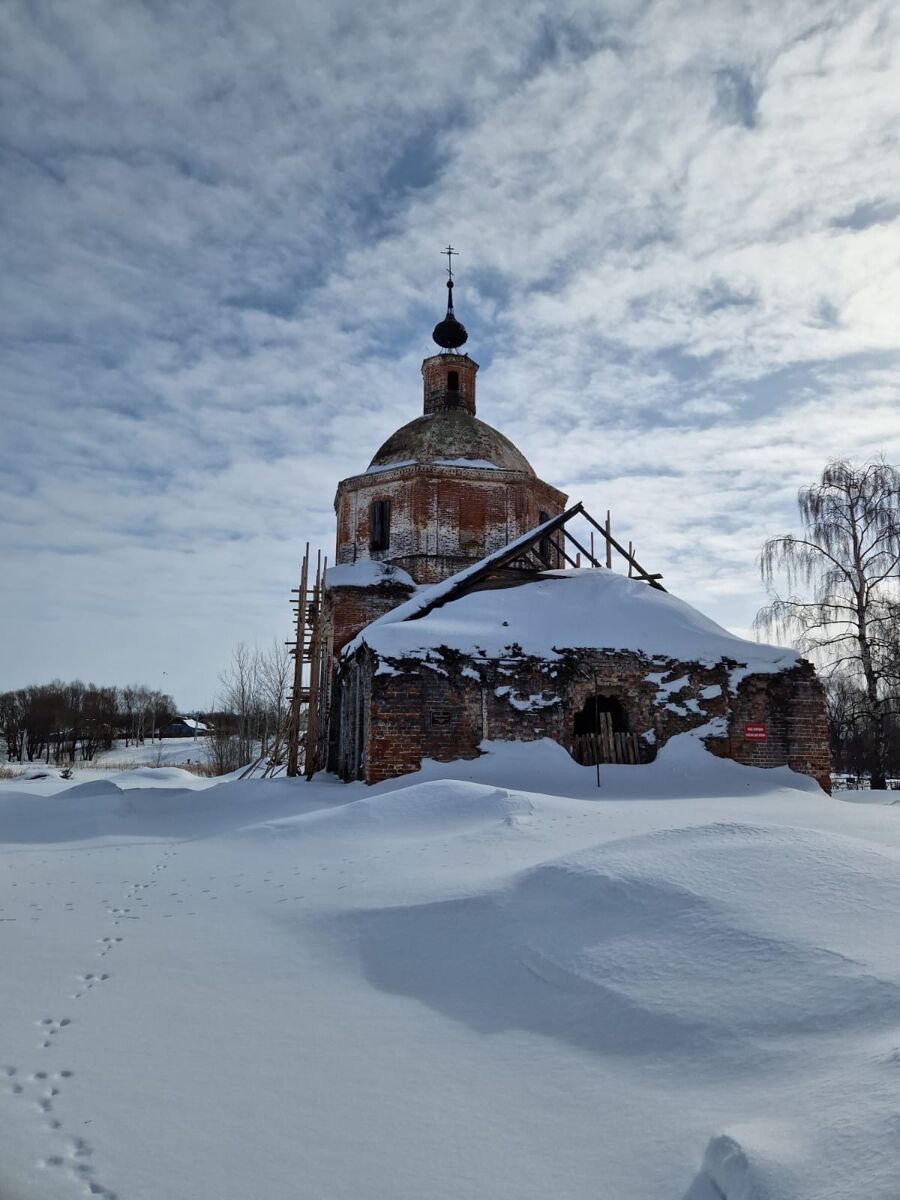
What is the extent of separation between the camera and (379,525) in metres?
24.2

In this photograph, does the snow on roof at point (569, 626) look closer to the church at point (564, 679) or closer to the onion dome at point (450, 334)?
the church at point (564, 679)

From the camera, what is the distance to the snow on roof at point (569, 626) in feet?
44.1

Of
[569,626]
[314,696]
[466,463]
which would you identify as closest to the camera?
[569,626]

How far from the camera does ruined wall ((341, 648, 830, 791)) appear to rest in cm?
1274

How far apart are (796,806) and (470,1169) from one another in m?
8.85

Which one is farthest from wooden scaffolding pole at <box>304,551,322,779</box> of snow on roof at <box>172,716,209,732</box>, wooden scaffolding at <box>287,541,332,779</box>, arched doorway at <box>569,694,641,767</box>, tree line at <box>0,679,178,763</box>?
snow on roof at <box>172,716,209,732</box>

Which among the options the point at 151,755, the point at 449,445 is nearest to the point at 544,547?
the point at 449,445

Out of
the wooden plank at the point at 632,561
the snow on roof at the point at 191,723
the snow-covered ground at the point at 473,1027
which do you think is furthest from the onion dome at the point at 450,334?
the snow on roof at the point at 191,723

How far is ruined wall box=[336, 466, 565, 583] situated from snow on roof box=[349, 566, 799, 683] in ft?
24.7

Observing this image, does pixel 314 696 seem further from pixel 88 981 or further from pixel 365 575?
pixel 88 981

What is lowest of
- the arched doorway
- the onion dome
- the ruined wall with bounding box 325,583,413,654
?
the arched doorway

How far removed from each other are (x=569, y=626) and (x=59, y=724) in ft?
163

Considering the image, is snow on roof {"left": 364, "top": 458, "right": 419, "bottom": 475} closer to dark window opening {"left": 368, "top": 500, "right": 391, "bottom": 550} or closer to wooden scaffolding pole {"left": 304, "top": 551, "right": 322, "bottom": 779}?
dark window opening {"left": 368, "top": 500, "right": 391, "bottom": 550}

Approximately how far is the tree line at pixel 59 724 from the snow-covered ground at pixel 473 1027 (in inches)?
1867
